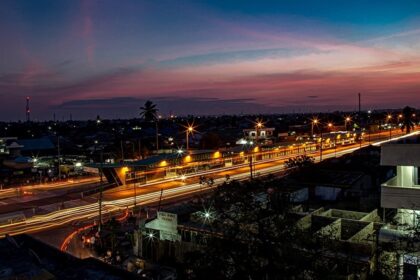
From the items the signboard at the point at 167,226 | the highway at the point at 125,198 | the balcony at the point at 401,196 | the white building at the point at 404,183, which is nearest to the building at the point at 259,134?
Result: the highway at the point at 125,198

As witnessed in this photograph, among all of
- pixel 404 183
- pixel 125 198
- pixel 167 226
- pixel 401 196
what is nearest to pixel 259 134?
pixel 125 198

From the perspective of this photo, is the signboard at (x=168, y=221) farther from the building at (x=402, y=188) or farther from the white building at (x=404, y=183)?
the white building at (x=404, y=183)

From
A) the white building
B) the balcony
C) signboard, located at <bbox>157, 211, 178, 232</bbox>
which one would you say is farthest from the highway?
the balcony

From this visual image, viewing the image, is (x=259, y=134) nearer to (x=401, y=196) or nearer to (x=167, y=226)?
(x=167, y=226)

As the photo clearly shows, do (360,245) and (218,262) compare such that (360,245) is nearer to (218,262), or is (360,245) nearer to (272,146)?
(218,262)

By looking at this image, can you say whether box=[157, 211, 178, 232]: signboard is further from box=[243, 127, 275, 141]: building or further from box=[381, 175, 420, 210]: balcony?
box=[243, 127, 275, 141]: building

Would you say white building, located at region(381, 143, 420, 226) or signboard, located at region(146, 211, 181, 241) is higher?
white building, located at region(381, 143, 420, 226)

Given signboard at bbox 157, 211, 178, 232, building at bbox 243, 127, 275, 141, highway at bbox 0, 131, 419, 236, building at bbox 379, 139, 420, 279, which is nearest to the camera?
building at bbox 379, 139, 420, 279

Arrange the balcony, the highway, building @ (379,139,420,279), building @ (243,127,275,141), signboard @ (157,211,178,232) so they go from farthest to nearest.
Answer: building @ (243,127,275,141) → the highway → signboard @ (157,211,178,232) → the balcony → building @ (379,139,420,279)
